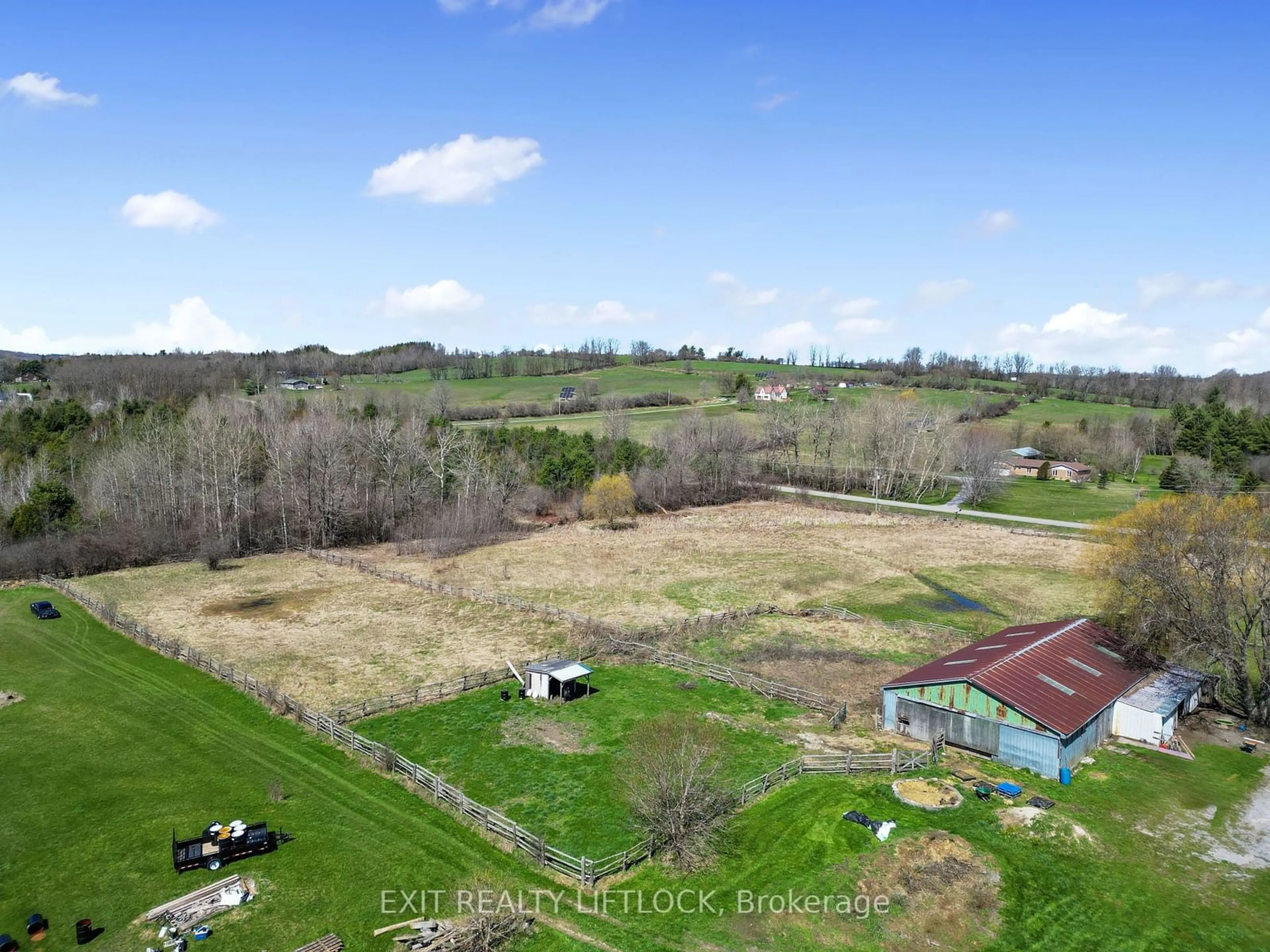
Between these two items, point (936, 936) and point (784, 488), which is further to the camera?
point (784, 488)

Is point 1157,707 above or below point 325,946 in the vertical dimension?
A: above

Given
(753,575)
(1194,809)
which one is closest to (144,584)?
(753,575)

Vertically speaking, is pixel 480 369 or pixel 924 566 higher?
pixel 480 369

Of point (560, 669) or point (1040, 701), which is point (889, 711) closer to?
point (1040, 701)

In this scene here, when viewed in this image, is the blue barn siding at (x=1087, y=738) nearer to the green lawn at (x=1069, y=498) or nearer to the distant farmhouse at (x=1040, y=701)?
the distant farmhouse at (x=1040, y=701)

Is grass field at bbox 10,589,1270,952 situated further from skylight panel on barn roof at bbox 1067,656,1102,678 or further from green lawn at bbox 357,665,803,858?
skylight panel on barn roof at bbox 1067,656,1102,678

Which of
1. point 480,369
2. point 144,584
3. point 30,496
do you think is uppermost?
point 480,369

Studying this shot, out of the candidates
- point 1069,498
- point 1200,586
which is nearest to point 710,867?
point 1200,586

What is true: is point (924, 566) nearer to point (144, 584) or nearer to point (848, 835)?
point (848, 835)
